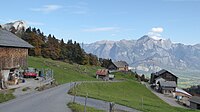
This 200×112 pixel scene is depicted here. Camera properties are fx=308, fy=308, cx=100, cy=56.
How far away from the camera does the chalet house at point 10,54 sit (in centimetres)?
4823

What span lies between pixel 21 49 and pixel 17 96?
67.3ft

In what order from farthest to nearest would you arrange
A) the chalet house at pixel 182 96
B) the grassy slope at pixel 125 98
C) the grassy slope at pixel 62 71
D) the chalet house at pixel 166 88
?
the chalet house at pixel 166 88 → the chalet house at pixel 182 96 → the grassy slope at pixel 62 71 → the grassy slope at pixel 125 98

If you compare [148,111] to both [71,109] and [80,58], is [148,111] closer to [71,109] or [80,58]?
[71,109]

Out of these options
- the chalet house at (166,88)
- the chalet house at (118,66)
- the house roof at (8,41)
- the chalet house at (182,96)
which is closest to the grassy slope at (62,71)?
the house roof at (8,41)

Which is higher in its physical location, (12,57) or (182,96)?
(12,57)

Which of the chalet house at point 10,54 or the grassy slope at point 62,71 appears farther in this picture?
the grassy slope at point 62,71

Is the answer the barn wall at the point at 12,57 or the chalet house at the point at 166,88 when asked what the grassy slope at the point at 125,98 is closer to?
the barn wall at the point at 12,57

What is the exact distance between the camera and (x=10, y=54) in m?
50.6

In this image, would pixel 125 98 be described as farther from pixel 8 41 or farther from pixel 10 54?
pixel 8 41

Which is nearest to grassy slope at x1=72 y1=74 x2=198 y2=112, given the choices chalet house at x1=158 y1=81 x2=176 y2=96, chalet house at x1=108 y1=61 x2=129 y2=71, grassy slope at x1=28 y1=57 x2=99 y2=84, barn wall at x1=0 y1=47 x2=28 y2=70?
barn wall at x1=0 y1=47 x2=28 y2=70

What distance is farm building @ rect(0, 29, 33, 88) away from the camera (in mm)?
48241

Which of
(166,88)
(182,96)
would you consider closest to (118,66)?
(166,88)

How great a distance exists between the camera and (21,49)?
184 feet

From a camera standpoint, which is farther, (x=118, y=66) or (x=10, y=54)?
(x=118, y=66)
